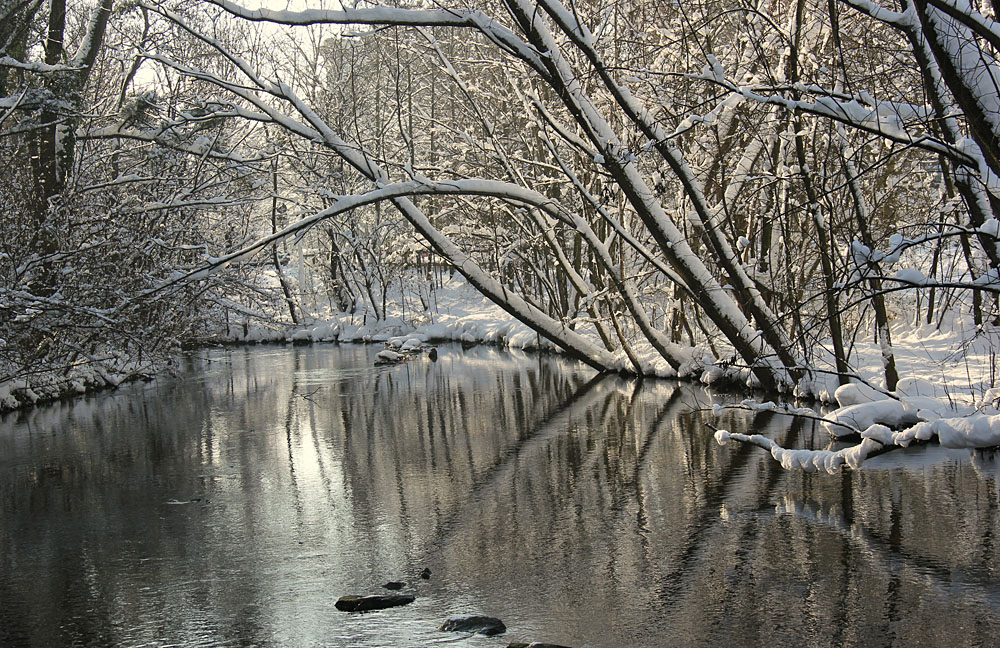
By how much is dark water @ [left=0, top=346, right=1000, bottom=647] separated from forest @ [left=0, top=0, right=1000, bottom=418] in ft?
4.34

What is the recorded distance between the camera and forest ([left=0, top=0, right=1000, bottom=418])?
8.89 metres

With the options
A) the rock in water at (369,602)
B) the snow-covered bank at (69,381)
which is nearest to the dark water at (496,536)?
the rock in water at (369,602)

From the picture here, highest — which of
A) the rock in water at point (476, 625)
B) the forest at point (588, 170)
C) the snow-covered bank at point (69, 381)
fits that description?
the forest at point (588, 170)

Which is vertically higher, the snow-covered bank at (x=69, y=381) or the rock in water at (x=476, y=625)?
the snow-covered bank at (x=69, y=381)

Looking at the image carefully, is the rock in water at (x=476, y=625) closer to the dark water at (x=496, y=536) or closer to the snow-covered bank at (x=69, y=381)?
the dark water at (x=496, y=536)

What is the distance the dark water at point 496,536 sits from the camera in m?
5.58

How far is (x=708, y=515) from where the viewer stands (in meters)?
7.82

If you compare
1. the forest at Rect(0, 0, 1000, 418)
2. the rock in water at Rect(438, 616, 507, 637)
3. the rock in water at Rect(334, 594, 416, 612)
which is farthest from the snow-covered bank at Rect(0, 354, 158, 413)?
the rock in water at Rect(438, 616, 507, 637)

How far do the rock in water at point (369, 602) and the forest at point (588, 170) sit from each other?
339 cm

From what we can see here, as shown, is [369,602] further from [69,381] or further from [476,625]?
[69,381]

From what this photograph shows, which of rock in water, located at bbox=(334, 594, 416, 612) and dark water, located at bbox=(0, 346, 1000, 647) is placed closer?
dark water, located at bbox=(0, 346, 1000, 647)

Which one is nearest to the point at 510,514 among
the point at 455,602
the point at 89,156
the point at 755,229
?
the point at 455,602

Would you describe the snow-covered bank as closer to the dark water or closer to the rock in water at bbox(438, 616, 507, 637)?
the dark water

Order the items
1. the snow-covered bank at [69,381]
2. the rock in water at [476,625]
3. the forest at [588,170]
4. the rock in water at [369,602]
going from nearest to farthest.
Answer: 1. the rock in water at [476,625]
2. the rock in water at [369,602]
3. the forest at [588,170]
4. the snow-covered bank at [69,381]
